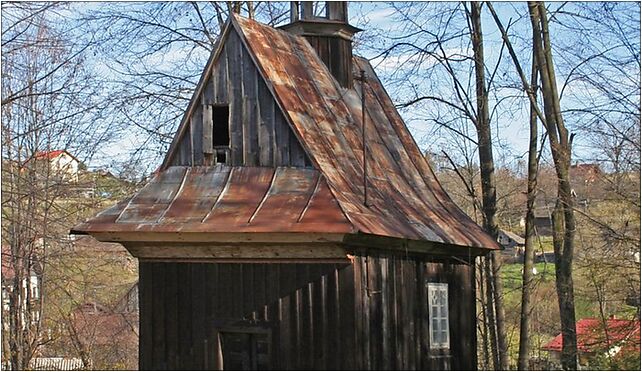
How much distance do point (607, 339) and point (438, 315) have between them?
4.22m

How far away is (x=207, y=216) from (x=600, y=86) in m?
8.28

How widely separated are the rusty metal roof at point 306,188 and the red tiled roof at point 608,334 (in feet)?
10.3

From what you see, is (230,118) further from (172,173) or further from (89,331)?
(89,331)

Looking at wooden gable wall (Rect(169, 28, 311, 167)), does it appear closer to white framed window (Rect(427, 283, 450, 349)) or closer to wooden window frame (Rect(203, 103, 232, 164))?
wooden window frame (Rect(203, 103, 232, 164))

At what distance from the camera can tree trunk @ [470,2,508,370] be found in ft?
81.3

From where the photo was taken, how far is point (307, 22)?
18.2m

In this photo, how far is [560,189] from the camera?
2108 cm

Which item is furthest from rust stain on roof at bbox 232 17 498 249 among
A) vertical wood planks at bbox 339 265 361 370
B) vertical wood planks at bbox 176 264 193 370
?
vertical wood planks at bbox 176 264 193 370

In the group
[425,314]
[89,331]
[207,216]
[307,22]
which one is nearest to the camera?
[207,216]

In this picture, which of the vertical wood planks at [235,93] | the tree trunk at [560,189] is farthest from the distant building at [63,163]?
the vertical wood planks at [235,93]

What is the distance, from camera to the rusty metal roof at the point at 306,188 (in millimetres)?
13633

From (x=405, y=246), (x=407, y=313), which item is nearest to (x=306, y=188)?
(x=405, y=246)

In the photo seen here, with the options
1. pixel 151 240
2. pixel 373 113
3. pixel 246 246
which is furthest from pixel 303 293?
pixel 373 113

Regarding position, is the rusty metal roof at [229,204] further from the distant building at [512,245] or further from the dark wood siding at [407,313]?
the distant building at [512,245]
